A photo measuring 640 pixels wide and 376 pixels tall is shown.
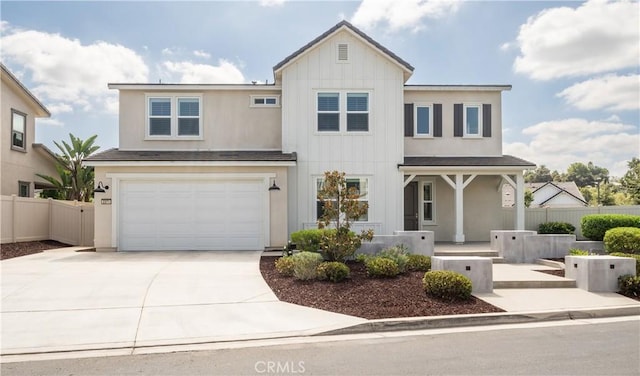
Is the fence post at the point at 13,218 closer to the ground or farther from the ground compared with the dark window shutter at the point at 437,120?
closer to the ground

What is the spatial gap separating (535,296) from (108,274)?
31.9 ft

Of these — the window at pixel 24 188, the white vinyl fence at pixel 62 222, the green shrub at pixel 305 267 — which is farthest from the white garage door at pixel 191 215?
the window at pixel 24 188

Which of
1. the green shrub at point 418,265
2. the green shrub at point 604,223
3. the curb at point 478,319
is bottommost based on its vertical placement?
the curb at point 478,319

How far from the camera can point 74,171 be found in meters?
22.0

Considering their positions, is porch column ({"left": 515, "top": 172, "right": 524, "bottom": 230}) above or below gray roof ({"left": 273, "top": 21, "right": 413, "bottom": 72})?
below

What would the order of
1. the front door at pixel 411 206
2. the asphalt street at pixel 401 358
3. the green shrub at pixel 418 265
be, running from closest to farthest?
1. the asphalt street at pixel 401 358
2. the green shrub at pixel 418 265
3. the front door at pixel 411 206

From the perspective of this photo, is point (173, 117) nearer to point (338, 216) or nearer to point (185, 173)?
point (185, 173)

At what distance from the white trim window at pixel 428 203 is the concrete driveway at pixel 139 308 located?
8.24m

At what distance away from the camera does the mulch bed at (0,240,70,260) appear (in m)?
14.4

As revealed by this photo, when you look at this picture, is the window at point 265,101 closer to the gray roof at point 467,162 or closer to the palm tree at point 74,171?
the gray roof at point 467,162

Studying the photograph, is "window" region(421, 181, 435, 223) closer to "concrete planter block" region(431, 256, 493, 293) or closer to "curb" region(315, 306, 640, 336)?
"concrete planter block" region(431, 256, 493, 293)

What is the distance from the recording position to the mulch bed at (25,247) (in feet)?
47.2

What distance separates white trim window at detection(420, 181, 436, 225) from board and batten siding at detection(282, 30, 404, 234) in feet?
6.57

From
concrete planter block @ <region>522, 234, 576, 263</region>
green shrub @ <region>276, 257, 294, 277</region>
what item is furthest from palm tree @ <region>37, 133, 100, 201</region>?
concrete planter block @ <region>522, 234, 576, 263</region>
